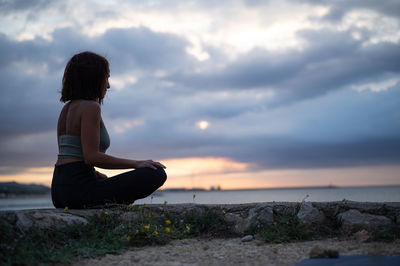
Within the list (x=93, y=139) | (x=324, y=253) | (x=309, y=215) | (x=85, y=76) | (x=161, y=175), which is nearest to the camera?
(x=324, y=253)

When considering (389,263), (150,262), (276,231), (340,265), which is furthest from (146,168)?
(389,263)

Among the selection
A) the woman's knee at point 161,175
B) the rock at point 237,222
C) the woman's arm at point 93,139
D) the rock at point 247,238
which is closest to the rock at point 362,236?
the rock at point 247,238

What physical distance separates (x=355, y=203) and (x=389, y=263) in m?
1.80

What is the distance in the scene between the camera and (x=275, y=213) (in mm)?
4586

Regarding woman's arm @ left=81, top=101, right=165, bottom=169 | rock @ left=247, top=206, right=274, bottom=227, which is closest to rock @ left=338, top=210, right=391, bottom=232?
rock @ left=247, top=206, right=274, bottom=227

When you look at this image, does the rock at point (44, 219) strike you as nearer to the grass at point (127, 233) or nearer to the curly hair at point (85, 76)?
the grass at point (127, 233)

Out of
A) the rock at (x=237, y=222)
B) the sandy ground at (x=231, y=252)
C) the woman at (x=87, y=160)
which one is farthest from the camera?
→ the rock at (x=237, y=222)

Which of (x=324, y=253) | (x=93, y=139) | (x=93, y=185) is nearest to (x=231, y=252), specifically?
(x=324, y=253)

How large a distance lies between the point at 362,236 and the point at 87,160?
3.07 meters

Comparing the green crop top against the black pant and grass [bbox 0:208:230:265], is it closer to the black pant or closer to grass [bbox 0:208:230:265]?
the black pant

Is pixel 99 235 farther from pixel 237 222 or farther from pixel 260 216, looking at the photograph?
pixel 260 216

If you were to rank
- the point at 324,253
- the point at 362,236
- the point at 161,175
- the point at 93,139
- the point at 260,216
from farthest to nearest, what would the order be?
1. the point at 260,216
2. the point at 161,175
3. the point at 362,236
4. the point at 93,139
5. the point at 324,253

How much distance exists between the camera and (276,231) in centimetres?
421

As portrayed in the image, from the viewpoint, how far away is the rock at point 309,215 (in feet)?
14.1
